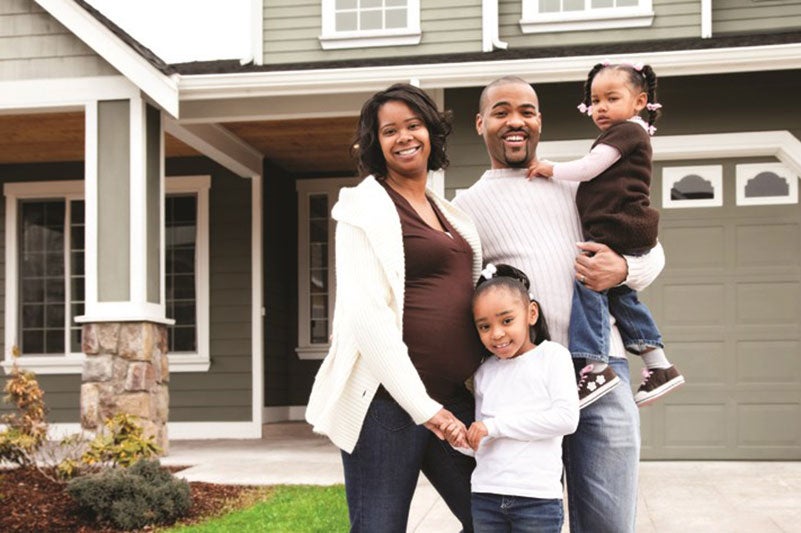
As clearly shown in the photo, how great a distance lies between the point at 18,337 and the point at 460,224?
10.2m

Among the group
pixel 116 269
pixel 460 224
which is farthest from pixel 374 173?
pixel 116 269

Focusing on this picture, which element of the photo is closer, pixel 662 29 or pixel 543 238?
pixel 543 238

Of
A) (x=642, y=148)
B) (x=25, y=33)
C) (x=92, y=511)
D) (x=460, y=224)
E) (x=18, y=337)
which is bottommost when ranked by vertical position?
(x=92, y=511)

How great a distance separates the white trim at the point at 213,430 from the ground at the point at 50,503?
3914 millimetres

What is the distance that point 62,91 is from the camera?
8.79m

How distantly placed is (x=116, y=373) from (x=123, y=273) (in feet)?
2.78

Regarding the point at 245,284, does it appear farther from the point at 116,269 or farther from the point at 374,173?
the point at 374,173

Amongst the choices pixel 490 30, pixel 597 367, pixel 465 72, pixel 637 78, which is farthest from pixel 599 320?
pixel 490 30

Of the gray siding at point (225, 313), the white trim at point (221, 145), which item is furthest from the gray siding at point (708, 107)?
the gray siding at point (225, 313)

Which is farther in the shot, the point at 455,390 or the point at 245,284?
the point at 245,284

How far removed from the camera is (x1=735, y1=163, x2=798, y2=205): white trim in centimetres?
839

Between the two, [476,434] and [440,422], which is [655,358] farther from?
[440,422]

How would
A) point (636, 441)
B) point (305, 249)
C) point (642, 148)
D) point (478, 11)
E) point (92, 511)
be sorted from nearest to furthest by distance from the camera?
point (636, 441), point (642, 148), point (92, 511), point (478, 11), point (305, 249)

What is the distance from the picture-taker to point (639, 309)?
2.84m
